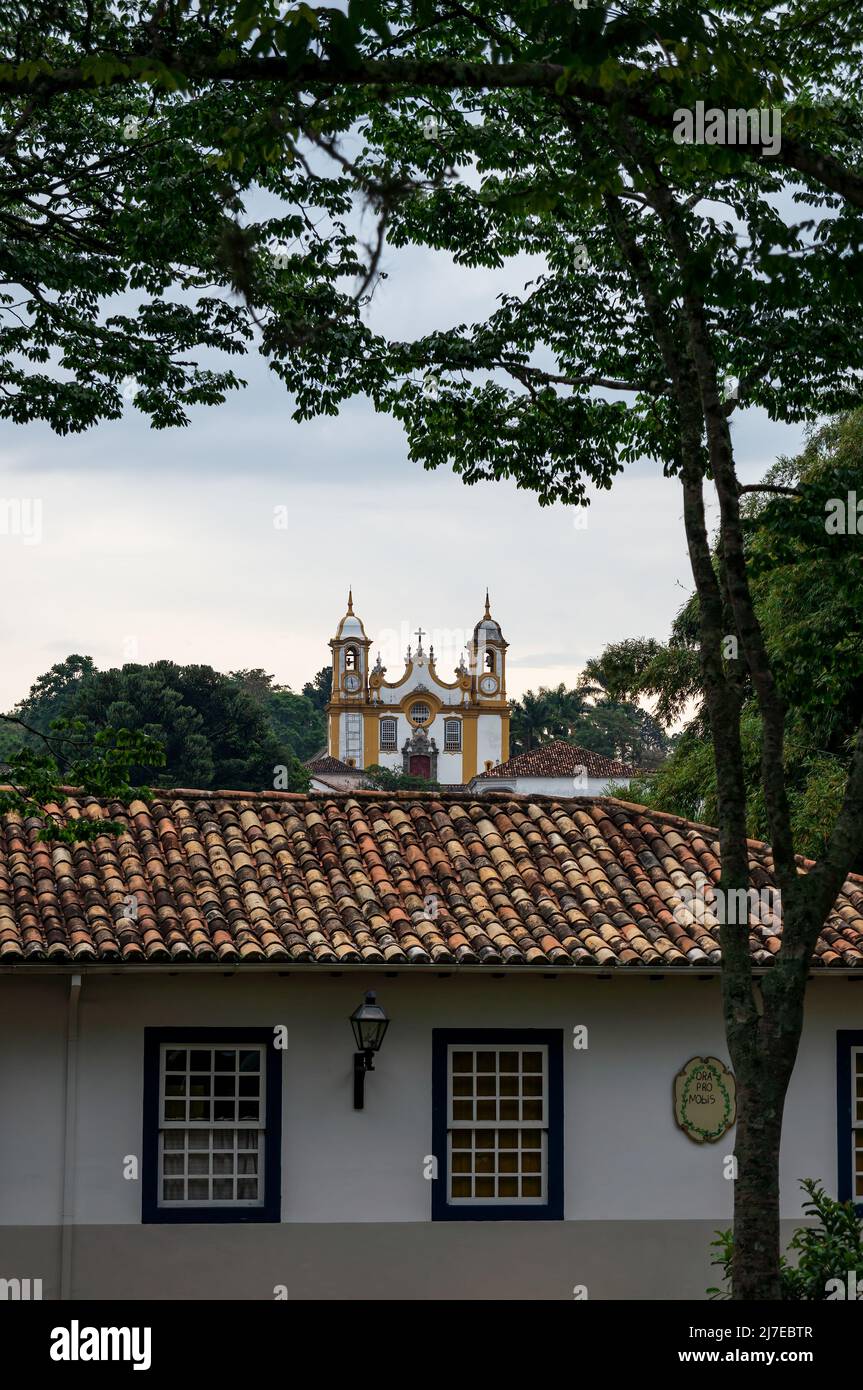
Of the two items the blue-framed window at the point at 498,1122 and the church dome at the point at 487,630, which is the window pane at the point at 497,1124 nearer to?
the blue-framed window at the point at 498,1122

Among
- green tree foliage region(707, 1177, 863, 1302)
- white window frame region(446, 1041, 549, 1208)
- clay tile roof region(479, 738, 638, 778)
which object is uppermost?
clay tile roof region(479, 738, 638, 778)

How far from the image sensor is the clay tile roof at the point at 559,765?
88.9 metres

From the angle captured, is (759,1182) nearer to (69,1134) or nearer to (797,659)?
(797,659)

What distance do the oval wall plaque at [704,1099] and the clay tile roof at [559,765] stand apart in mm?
73186

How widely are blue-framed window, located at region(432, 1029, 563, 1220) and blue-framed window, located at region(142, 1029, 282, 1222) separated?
1.37 meters

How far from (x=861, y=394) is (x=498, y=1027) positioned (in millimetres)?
5918

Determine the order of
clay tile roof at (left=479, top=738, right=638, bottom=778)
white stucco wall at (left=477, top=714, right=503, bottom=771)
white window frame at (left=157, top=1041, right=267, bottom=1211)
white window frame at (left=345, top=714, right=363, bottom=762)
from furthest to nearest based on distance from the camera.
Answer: white window frame at (left=345, top=714, right=363, bottom=762) → white stucco wall at (left=477, top=714, right=503, bottom=771) → clay tile roof at (left=479, top=738, right=638, bottom=778) → white window frame at (left=157, top=1041, right=267, bottom=1211)

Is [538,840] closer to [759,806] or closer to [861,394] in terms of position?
[861,394]

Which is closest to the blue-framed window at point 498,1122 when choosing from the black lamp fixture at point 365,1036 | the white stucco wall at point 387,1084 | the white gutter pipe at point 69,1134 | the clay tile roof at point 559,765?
the white stucco wall at point 387,1084

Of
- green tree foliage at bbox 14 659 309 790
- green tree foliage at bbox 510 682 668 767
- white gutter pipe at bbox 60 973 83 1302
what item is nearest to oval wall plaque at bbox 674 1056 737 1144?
white gutter pipe at bbox 60 973 83 1302

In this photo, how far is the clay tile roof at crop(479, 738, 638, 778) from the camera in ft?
292

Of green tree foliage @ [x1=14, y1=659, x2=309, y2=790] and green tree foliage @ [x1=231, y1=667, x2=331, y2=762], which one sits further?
green tree foliage @ [x1=231, y1=667, x2=331, y2=762]

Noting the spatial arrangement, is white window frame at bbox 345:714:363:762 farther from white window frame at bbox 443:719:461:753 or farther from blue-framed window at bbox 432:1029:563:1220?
blue-framed window at bbox 432:1029:563:1220

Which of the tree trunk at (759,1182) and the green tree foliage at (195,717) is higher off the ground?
the green tree foliage at (195,717)
